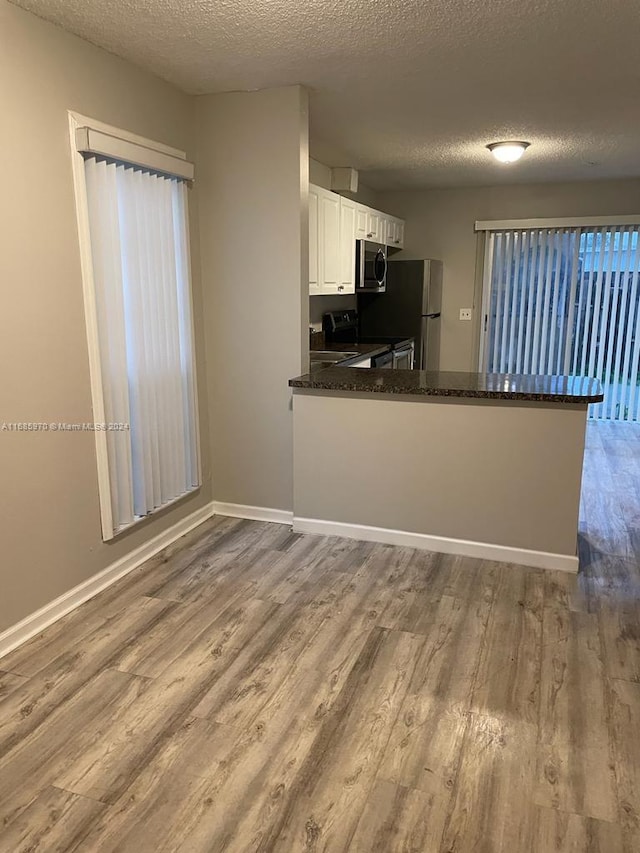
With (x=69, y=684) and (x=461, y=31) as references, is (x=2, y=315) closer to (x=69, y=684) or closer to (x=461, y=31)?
(x=69, y=684)

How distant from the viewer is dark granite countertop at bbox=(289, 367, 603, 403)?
10.1ft

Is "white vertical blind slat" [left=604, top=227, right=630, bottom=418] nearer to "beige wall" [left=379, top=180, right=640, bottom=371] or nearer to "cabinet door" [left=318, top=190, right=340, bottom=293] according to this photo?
"beige wall" [left=379, top=180, right=640, bottom=371]

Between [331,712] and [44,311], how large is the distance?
73.5 inches

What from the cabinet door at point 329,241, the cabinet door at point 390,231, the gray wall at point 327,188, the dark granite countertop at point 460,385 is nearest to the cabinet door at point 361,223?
the gray wall at point 327,188

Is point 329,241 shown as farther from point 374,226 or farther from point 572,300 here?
point 572,300

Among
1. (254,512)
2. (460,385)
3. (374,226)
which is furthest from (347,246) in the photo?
(254,512)

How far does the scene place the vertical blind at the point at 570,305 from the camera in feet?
20.6

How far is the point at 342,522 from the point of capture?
3.64 metres

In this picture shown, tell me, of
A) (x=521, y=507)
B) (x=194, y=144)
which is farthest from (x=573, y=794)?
(x=194, y=144)

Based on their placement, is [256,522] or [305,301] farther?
[256,522]

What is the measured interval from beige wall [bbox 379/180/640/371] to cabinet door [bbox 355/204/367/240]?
1.59 metres

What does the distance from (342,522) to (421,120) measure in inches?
96.8

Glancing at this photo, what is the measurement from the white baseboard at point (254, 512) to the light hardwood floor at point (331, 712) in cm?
54

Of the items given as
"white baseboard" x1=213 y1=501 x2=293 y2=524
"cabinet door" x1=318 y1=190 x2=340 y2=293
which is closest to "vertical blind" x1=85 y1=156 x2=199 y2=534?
"white baseboard" x1=213 y1=501 x2=293 y2=524
